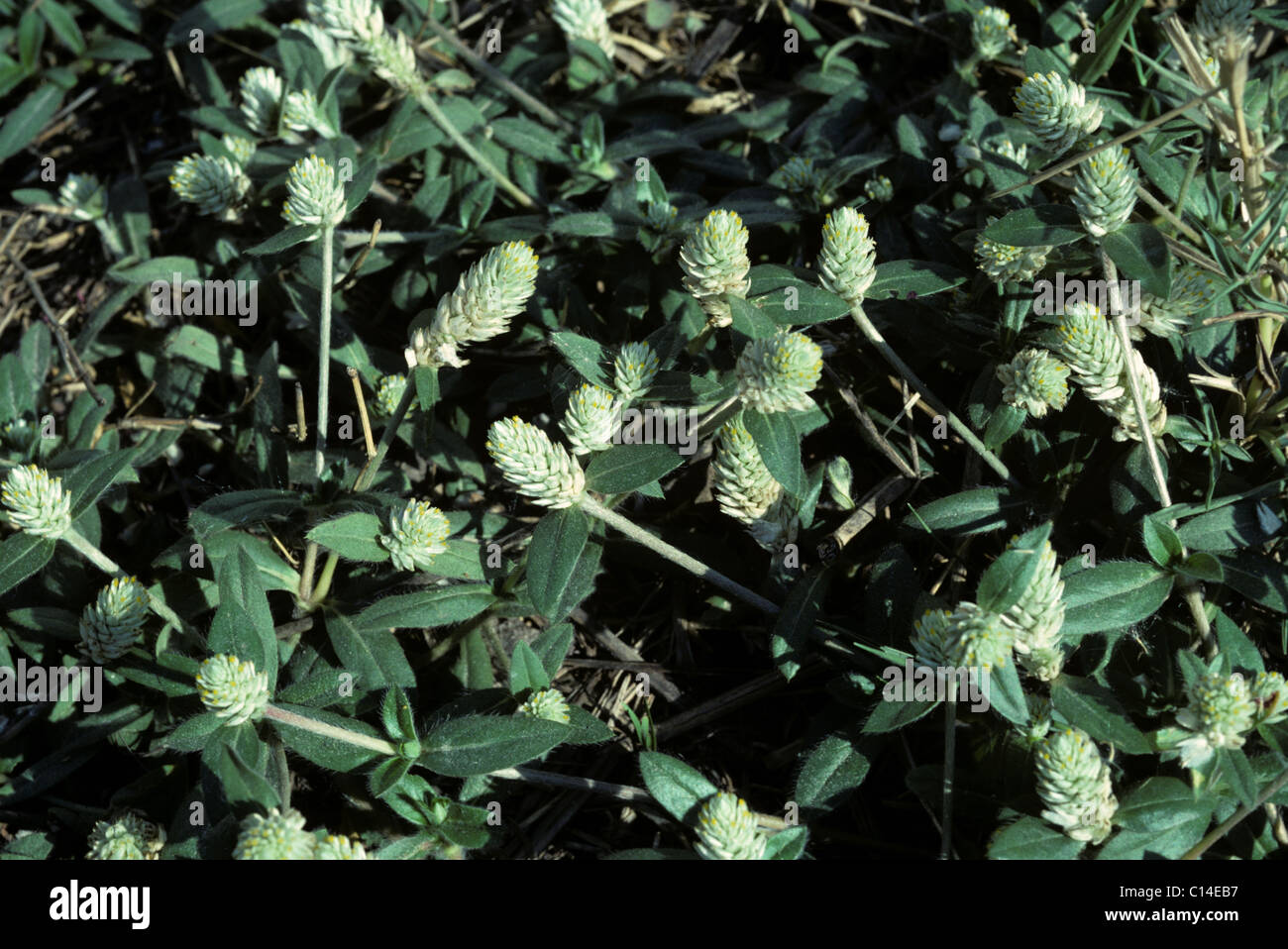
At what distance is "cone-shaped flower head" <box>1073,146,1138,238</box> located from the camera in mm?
2795

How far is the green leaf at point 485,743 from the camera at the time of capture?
2.79 meters

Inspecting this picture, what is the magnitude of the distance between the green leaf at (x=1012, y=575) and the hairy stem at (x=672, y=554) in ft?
2.42

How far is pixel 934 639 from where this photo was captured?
2.66 metres

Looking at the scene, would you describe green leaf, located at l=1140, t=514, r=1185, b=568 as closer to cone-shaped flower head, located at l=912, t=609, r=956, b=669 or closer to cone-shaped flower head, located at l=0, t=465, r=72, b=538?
cone-shaped flower head, located at l=912, t=609, r=956, b=669

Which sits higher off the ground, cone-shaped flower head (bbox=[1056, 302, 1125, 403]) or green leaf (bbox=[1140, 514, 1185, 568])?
cone-shaped flower head (bbox=[1056, 302, 1125, 403])

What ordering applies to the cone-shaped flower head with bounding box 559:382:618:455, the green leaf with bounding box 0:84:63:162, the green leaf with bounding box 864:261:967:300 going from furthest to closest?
the green leaf with bounding box 0:84:63:162 → the green leaf with bounding box 864:261:967:300 → the cone-shaped flower head with bounding box 559:382:618:455

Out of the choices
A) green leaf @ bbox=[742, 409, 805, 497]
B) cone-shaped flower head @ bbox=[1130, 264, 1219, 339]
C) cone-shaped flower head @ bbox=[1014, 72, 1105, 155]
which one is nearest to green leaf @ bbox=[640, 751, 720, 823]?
green leaf @ bbox=[742, 409, 805, 497]

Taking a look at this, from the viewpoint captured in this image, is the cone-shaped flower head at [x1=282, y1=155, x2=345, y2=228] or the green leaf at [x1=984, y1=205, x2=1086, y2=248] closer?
the green leaf at [x1=984, y1=205, x2=1086, y2=248]

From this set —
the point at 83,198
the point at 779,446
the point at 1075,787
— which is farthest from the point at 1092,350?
the point at 83,198

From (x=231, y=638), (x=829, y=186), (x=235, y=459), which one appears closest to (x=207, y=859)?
(x=231, y=638)

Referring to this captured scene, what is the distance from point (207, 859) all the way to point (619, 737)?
1.29m

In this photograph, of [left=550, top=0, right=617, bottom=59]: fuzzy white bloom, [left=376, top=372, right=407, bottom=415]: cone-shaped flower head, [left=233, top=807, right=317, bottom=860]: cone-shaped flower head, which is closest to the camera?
[left=233, top=807, right=317, bottom=860]: cone-shaped flower head

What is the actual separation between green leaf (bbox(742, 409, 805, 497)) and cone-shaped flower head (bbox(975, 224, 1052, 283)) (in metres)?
0.86
